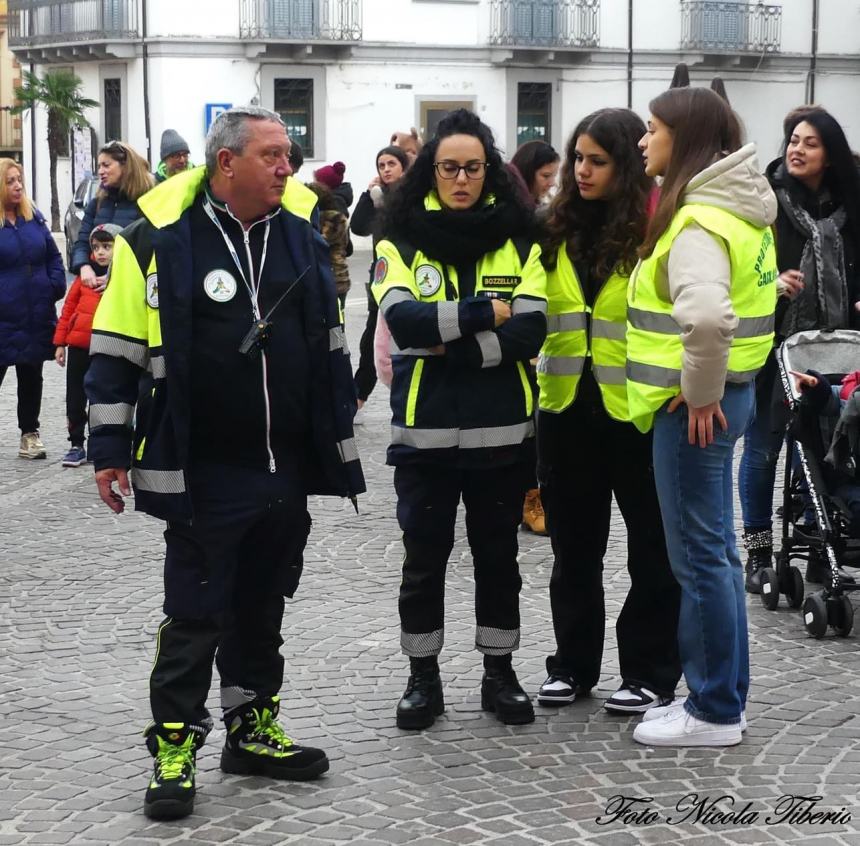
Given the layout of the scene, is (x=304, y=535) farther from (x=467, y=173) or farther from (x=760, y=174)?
(x=760, y=174)

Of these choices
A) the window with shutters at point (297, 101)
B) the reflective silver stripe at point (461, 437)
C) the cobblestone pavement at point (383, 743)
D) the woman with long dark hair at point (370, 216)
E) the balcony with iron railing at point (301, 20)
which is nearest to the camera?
the cobblestone pavement at point (383, 743)

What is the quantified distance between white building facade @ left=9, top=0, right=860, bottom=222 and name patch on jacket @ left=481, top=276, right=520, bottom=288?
3059 cm

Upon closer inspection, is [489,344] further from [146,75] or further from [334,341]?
[146,75]

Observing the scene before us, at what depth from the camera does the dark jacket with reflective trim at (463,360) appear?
201 inches

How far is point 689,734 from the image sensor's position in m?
5.09

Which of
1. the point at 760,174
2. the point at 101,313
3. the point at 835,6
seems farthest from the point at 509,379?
the point at 835,6

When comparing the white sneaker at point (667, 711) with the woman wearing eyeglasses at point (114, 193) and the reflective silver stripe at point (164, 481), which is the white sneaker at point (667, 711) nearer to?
the reflective silver stripe at point (164, 481)

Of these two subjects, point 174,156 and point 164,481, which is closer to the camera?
point 164,481

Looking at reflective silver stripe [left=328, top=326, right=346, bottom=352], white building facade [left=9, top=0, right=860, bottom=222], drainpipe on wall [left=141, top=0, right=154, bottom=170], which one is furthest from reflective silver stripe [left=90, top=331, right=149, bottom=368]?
drainpipe on wall [left=141, top=0, right=154, bottom=170]

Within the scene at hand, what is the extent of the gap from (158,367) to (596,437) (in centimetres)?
154

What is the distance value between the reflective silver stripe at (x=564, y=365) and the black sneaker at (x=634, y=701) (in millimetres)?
1066

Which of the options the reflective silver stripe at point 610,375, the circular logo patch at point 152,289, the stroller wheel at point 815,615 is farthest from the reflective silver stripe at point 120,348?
the stroller wheel at point 815,615

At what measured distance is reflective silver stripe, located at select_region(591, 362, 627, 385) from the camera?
5258mm

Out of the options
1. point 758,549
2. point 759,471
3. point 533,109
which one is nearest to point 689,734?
point 758,549
